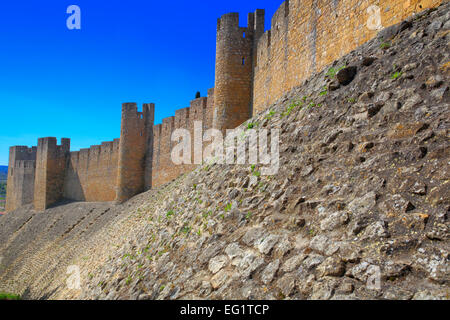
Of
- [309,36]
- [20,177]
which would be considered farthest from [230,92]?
[20,177]

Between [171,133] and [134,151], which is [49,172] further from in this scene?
[171,133]

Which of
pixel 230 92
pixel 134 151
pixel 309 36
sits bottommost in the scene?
pixel 134 151

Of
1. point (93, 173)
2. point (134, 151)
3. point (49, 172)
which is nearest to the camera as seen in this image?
point (134, 151)

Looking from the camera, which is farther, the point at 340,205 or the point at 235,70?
the point at 235,70

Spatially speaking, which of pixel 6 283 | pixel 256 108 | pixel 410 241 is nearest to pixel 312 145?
pixel 410 241

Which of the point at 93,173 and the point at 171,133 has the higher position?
the point at 171,133

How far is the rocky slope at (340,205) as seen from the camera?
2.75m

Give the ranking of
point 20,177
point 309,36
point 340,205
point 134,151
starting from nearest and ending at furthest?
1. point 340,205
2. point 309,36
3. point 134,151
4. point 20,177

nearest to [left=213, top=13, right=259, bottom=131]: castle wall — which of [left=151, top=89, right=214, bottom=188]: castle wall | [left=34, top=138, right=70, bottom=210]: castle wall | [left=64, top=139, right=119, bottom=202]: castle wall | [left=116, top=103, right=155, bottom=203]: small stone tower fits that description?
[left=151, top=89, right=214, bottom=188]: castle wall

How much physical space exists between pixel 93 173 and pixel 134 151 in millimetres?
7029

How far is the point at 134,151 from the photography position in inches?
891

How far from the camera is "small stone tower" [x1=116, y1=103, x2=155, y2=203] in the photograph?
2211 centimetres

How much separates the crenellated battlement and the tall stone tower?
40mm

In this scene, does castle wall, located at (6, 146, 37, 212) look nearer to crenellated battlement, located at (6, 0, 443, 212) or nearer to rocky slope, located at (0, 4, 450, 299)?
crenellated battlement, located at (6, 0, 443, 212)
